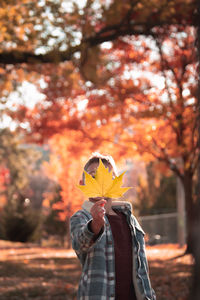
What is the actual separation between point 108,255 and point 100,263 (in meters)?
0.08

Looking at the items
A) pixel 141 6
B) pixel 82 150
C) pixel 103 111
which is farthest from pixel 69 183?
pixel 141 6

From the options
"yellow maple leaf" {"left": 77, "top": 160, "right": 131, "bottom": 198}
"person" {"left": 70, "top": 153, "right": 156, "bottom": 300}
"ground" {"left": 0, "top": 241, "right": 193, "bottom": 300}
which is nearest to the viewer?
"yellow maple leaf" {"left": 77, "top": 160, "right": 131, "bottom": 198}

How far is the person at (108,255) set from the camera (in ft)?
7.06

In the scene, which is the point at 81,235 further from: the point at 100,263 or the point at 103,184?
the point at 103,184

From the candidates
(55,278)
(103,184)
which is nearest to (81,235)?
(103,184)

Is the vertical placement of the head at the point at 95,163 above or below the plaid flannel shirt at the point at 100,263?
above

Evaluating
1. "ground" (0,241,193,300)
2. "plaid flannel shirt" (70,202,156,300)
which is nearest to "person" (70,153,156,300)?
"plaid flannel shirt" (70,202,156,300)

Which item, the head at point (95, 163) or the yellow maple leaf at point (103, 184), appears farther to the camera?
the head at point (95, 163)

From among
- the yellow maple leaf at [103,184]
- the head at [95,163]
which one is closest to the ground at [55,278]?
the head at [95,163]

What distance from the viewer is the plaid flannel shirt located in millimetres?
2157

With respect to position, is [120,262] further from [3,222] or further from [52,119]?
[3,222]

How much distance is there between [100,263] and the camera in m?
2.20

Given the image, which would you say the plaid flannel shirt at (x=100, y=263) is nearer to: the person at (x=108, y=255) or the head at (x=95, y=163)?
the person at (x=108, y=255)

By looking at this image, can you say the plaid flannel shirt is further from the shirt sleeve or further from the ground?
the ground
